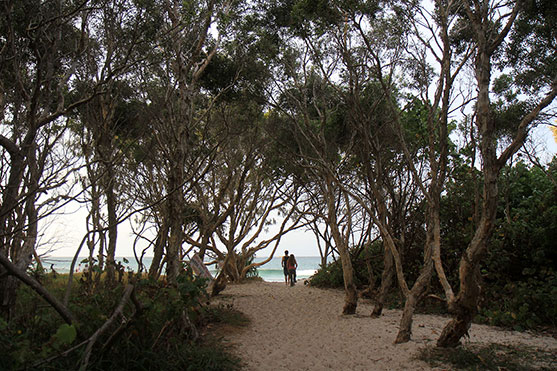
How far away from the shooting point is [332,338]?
22.2 feet

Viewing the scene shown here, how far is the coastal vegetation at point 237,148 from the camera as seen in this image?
3.97 meters

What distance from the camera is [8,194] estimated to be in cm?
378

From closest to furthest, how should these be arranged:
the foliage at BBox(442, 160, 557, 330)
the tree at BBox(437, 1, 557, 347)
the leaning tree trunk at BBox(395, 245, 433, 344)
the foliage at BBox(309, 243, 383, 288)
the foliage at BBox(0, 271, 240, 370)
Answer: the foliage at BBox(0, 271, 240, 370), the tree at BBox(437, 1, 557, 347), the leaning tree trunk at BBox(395, 245, 433, 344), the foliage at BBox(442, 160, 557, 330), the foliage at BBox(309, 243, 383, 288)

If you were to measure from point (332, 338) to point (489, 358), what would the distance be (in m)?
2.57

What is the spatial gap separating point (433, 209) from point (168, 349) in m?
4.09

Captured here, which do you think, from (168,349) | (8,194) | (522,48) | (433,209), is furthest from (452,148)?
(8,194)

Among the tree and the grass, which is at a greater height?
the tree

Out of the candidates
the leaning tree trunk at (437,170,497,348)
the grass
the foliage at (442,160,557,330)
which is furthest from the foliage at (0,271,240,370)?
the foliage at (442,160,557,330)

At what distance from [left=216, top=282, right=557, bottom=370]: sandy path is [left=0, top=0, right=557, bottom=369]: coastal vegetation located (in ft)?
1.58

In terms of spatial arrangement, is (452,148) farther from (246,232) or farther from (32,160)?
(32,160)

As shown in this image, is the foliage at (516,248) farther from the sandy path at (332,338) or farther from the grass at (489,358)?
the grass at (489,358)

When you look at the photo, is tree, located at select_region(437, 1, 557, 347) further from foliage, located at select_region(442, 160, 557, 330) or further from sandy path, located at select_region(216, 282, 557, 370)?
foliage, located at select_region(442, 160, 557, 330)

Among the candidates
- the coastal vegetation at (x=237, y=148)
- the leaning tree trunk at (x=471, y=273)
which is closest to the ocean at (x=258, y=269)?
the coastal vegetation at (x=237, y=148)

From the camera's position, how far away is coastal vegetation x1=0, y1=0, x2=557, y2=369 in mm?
3969
